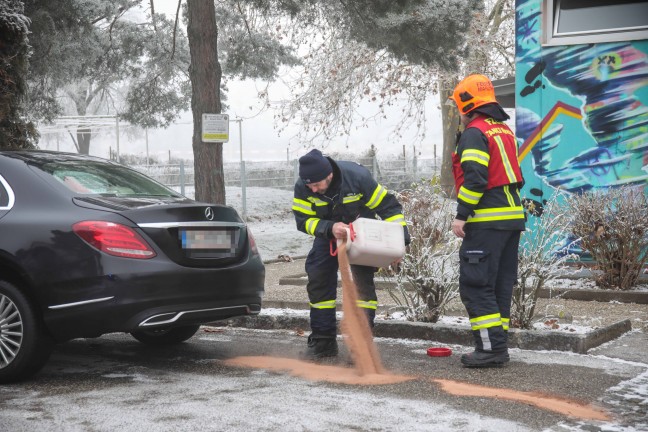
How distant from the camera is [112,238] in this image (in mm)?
5719

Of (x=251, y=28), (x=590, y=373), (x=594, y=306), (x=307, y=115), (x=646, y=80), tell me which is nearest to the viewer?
(x=590, y=373)

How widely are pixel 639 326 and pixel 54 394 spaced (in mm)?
4819

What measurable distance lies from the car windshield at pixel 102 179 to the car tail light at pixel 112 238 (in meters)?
0.41

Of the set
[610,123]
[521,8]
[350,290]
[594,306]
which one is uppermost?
[521,8]

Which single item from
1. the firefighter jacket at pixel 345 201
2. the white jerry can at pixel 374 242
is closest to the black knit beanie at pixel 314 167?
the firefighter jacket at pixel 345 201

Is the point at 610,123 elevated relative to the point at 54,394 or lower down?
elevated

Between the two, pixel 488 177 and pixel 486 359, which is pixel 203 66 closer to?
pixel 488 177

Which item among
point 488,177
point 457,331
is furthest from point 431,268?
point 488,177

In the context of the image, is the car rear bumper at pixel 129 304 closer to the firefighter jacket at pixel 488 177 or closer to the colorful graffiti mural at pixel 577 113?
the firefighter jacket at pixel 488 177

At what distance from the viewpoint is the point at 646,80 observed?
34.5 ft

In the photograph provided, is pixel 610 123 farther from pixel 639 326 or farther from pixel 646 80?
pixel 639 326

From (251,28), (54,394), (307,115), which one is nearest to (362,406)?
(54,394)

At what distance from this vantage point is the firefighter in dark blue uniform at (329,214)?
627cm

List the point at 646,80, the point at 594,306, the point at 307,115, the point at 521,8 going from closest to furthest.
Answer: the point at 594,306 < the point at 646,80 < the point at 521,8 < the point at 307,115
